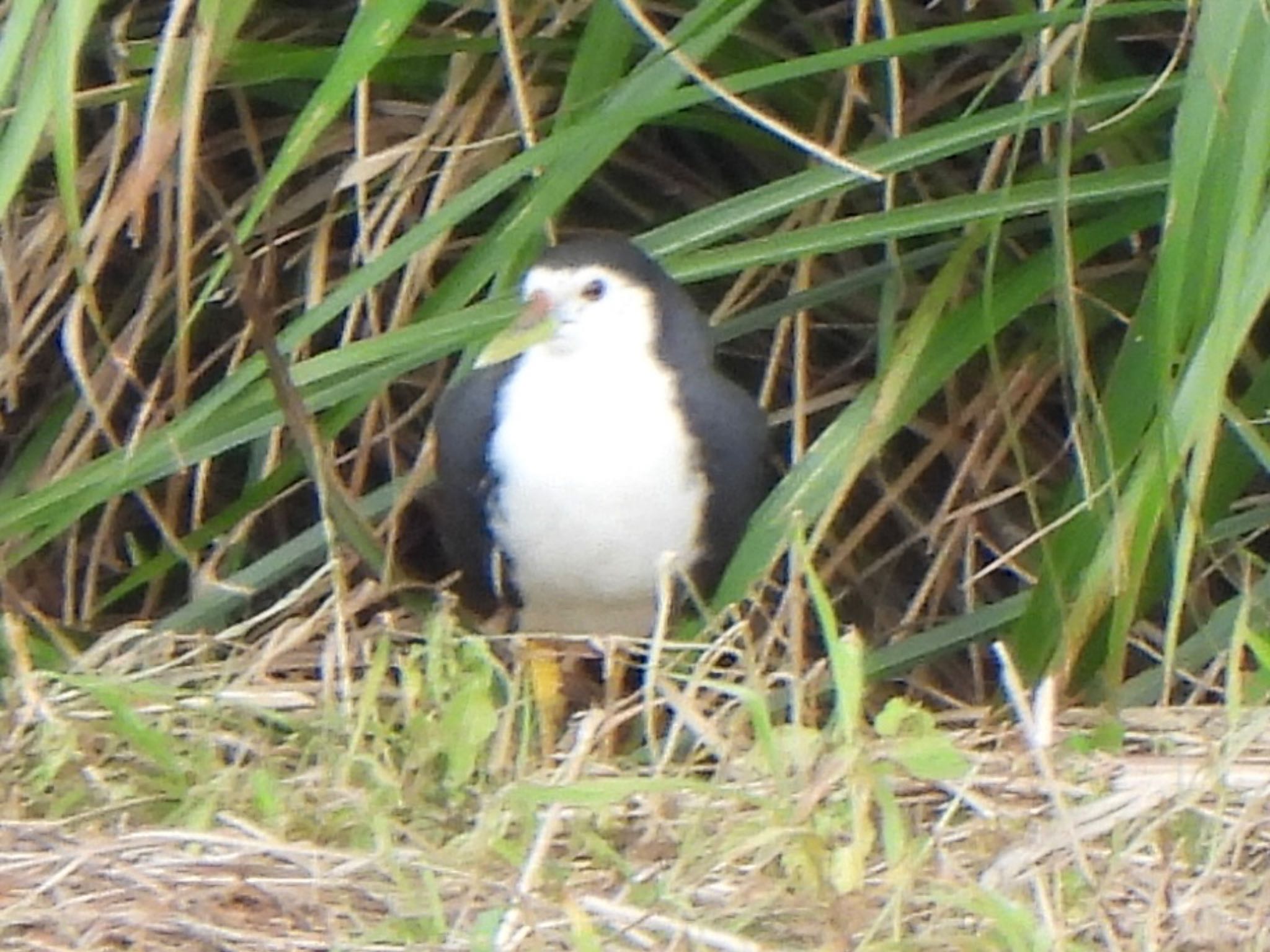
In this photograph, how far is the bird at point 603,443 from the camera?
175 cm

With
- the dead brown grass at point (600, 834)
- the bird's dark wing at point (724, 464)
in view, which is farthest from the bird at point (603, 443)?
the dead brown grass at point (600, 834)

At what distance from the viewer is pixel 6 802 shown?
1.37 meters

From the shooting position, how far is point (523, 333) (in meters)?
1.69

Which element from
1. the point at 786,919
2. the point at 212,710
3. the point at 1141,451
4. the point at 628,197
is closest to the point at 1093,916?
the point at 786,919

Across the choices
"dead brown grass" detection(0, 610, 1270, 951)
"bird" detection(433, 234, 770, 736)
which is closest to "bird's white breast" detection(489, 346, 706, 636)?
"bird" detection(433, 234, 770, 736)

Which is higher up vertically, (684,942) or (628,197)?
(628,197)

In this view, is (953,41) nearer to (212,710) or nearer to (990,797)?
(990,797)

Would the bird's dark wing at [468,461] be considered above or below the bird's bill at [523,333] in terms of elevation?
below

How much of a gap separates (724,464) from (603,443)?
9cm

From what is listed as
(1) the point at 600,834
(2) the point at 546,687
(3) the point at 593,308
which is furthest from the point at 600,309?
(1) the point at 600,834

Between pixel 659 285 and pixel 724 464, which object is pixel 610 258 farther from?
pixel 724 464

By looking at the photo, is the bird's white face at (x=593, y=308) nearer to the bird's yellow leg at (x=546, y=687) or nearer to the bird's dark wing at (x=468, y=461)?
the bird's dark wing at (x=468, y=461)

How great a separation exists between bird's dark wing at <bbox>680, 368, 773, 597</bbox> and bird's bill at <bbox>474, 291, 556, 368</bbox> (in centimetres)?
13

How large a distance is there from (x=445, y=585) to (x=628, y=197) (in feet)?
1.17
